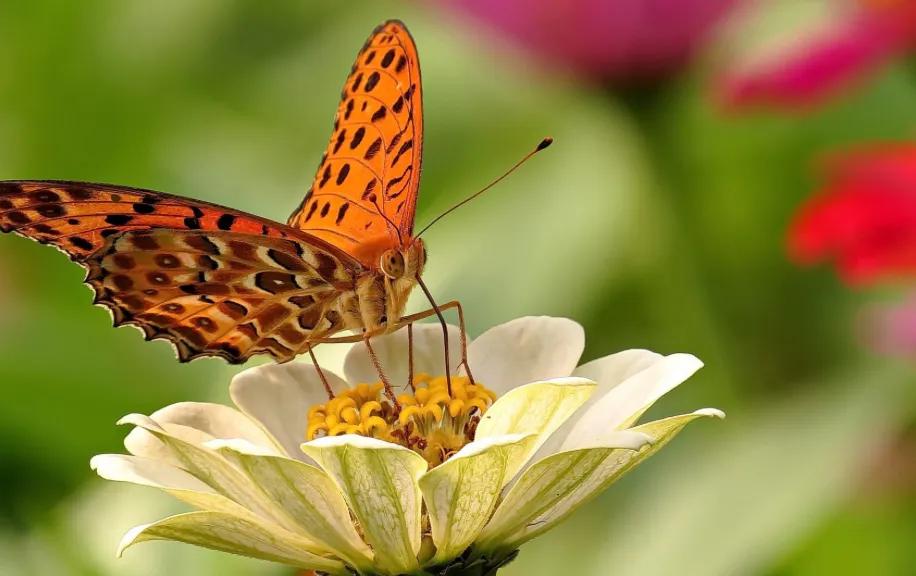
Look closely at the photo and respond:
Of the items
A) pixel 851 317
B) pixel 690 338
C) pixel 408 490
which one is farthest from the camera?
pixel 851 317

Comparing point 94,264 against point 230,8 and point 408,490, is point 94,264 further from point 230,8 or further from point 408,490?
point 230,8

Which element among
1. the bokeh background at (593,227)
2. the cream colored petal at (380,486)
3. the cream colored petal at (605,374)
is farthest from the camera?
the bokeh background at (593,227)

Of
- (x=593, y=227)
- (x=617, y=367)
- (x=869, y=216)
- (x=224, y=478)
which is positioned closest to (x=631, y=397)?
(x=617, y=367)

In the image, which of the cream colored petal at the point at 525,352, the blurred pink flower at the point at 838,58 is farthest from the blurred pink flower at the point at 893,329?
the cream colored petal at the point at 525,352

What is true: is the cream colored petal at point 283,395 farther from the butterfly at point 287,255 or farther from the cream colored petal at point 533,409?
Answer: the cream colored petal at point 533,409

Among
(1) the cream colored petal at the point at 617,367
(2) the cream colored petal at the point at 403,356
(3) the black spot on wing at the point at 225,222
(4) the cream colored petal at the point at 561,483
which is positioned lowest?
(4) the cream colored petal at the point at 561,483

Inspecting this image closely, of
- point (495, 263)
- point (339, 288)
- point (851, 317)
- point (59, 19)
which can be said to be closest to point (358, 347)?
point (339, 288)

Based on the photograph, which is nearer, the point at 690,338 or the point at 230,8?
the point at 690,338
